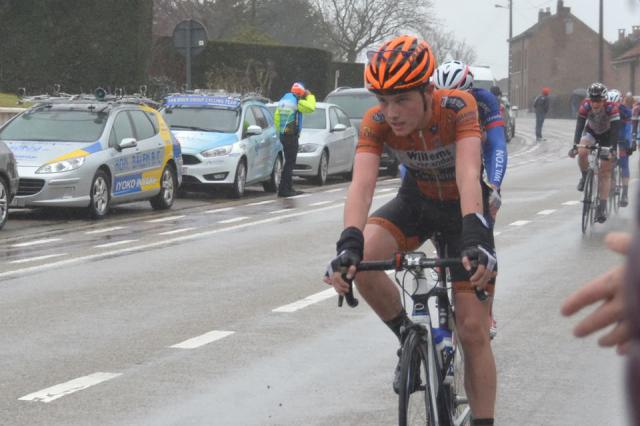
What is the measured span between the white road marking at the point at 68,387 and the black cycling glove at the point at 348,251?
2.85 m

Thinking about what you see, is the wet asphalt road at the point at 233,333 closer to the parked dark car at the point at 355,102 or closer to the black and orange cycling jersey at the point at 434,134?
the black and orange cycling jersey at the point at 434,134

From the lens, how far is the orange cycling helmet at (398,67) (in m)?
4.30

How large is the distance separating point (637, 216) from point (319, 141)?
81.5 feet

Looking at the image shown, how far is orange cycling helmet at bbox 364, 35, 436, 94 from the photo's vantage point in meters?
4.30

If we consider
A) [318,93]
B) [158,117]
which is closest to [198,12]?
[318,93]

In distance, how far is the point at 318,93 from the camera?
50.3 metres

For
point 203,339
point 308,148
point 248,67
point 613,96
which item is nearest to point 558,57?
point 248,67

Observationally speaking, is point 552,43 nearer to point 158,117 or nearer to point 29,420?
point 158,117

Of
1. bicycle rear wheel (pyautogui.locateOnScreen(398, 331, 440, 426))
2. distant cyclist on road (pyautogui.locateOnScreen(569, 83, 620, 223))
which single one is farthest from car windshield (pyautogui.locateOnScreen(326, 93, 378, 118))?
bicycle rear wheel (pyautogui.locateOnScreen(398, 331, 440, 426))

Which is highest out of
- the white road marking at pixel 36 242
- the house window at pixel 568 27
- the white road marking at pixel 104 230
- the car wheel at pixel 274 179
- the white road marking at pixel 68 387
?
the house window at pixel 568 27

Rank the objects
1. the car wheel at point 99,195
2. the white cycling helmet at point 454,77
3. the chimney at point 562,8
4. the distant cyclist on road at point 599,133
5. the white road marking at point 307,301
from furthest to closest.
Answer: the car wheel at point 99,195
the distant cyclist on road at point 599,133
the white road marking at point 307,301
the white cycling helmet at point 454,77
the chimney at point 562,8

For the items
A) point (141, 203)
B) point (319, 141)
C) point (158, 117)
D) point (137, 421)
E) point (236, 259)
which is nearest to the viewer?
point (137, 421)

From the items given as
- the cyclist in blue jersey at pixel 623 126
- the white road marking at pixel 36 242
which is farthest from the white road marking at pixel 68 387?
the cyclist in blue jersey at pixel 623 126

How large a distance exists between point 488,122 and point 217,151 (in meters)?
15.2
